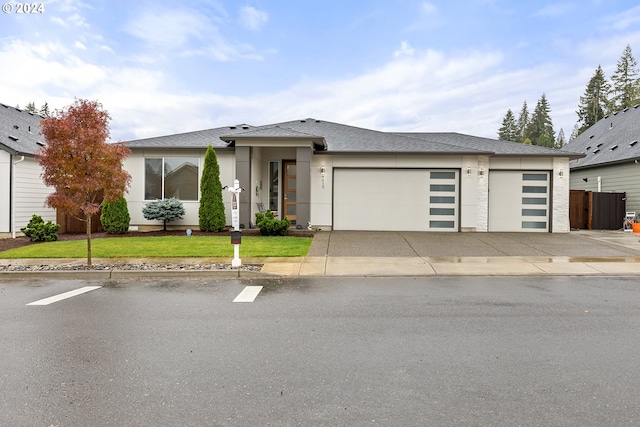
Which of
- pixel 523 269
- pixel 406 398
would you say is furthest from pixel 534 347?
pixel 523 269

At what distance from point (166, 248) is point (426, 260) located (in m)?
7.22

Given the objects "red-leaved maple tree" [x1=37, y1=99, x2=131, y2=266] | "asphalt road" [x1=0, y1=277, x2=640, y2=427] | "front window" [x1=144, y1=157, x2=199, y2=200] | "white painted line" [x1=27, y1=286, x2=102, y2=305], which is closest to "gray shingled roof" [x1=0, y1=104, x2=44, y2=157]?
"front window" [x1=144, y1=157, x2=199, y2=200]

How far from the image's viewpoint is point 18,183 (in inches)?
575

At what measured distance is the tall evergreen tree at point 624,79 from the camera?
52250 mm

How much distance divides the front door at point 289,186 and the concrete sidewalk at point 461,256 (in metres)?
3.75

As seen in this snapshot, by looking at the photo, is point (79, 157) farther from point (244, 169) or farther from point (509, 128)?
point (509, 128)

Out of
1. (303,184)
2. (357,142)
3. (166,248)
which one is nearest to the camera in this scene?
(166,248)

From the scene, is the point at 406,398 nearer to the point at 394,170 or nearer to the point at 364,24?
the point at 394,170

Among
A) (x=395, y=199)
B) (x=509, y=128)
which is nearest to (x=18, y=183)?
(x=395, y=199)

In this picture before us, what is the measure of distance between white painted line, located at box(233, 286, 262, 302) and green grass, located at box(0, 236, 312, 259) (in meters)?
3.06

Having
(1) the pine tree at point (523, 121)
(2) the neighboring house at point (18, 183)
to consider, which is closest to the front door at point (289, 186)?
(2) the neighboring house at point (18, 183)

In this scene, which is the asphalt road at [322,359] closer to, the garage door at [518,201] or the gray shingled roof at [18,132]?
the gray shingled roof at [18,132]

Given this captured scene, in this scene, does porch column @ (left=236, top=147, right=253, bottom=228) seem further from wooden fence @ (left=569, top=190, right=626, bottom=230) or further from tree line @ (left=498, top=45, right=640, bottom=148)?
tree line @ (left=498, top=45, right=640, bottom=148)

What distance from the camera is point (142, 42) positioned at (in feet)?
51.9
